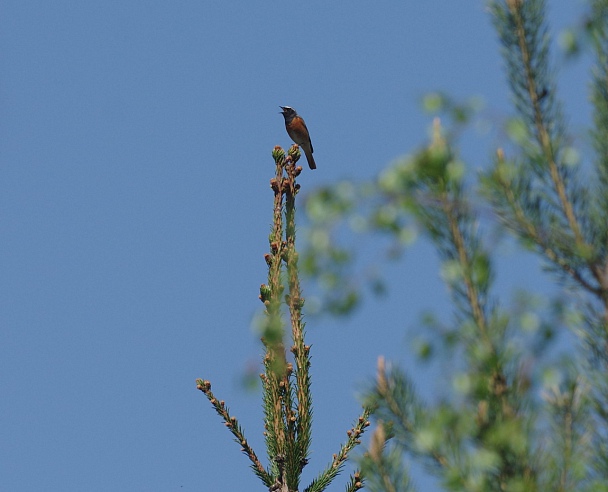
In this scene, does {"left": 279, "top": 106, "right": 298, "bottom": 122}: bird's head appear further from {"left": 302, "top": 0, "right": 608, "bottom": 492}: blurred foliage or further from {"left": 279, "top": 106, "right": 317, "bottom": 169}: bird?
{"left": 302, "top": 0, "right": 608, "bottom": 492}: blurred foliage

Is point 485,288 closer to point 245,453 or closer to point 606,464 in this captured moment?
point 606,464

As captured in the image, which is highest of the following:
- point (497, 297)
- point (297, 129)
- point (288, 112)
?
point (288, 112)

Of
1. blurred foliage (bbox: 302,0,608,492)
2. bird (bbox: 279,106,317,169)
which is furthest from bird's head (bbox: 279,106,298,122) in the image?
blurred foliage (bbox: 302,0,608,492)

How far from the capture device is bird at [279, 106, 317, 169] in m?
14.9

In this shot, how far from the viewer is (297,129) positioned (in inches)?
584

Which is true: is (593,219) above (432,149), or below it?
below

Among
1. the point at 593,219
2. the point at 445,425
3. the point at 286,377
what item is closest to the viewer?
the point at 445,425

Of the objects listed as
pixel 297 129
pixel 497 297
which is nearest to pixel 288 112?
pixel 297 129

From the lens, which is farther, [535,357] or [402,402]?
[402,402]

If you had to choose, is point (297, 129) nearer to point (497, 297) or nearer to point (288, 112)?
point (288, 112)

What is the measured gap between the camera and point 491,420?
271 centimetres

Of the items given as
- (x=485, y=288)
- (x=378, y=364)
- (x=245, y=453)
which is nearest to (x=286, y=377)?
(x=245, y=453)

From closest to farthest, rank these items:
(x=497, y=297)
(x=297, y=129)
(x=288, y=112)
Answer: (x=497, y=297), (x=297, y=129), (x=288, y=112)

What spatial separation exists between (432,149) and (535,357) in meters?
0.70
